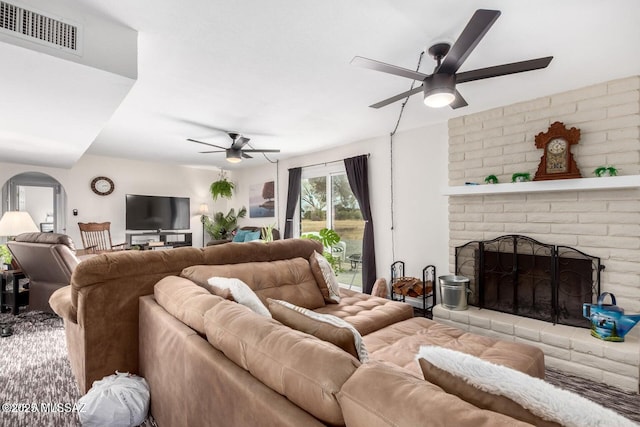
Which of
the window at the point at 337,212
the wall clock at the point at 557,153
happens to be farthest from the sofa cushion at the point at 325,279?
the window at the point at 337,212

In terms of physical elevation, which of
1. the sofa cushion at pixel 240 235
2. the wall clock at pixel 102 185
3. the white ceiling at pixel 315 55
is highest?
the white ceiling at pixel 315 55

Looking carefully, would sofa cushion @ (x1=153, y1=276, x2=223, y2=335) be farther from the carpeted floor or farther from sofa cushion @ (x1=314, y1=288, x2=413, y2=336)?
sofa cushion @ (x1=314, y1=288, x2=413, y2=336)

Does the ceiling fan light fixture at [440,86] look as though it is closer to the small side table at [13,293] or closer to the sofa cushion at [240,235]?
the small side table at [13,293]

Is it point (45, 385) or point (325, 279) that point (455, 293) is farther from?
point (45, 385)

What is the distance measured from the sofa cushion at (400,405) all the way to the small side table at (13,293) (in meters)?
4.63

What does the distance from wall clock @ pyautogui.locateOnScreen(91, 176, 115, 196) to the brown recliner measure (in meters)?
2.65

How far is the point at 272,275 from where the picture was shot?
95.7 inches

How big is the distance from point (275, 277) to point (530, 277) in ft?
8.24

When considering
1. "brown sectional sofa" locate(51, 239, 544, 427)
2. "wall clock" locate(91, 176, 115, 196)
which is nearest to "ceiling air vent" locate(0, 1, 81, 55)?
"brown sectional sofa" locate(51, 239, 544, 427)

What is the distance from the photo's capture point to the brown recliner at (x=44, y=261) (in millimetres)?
3217

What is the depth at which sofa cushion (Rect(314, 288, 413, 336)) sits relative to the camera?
2211 millimetres

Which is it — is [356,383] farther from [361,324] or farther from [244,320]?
[361,324]

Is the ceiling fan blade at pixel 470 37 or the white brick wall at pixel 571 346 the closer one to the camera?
the ceiling fan blade at pixel 470 37

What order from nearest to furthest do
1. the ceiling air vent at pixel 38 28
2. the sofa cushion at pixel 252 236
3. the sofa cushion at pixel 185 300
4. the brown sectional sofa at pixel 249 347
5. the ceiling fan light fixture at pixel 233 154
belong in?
1. the brown sectional sofa at pixel 249 347
2. the sofa cushion at pixel 185 300
3. the ceiling air vent at pixel 38 28
4. the ceiling fan light fixture at pixel 233 154
5. the sofa cushion at pixel 252 236
